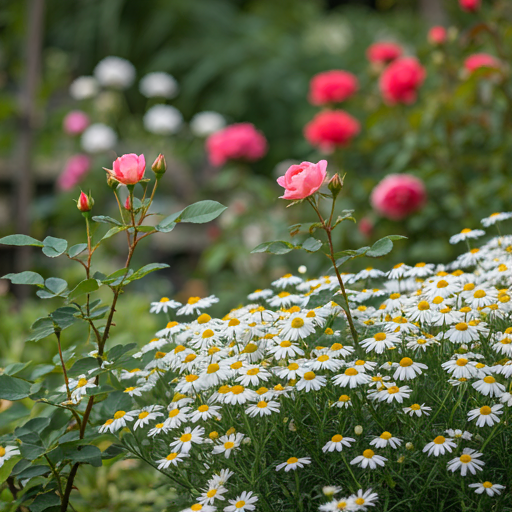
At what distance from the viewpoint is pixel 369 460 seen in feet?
2.61

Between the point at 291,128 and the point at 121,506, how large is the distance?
4658 millimetres

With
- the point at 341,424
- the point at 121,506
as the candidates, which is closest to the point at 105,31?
the point at 121,506

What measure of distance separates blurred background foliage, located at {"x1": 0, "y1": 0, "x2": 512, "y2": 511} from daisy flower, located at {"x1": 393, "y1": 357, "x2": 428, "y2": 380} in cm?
53

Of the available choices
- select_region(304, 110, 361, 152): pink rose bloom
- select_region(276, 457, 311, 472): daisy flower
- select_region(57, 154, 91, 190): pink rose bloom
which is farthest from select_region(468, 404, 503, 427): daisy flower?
select_region(57, 154, 91, 190): pink rose bloom

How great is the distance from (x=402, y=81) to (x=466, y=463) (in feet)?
6.65

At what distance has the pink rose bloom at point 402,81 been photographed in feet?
7.99

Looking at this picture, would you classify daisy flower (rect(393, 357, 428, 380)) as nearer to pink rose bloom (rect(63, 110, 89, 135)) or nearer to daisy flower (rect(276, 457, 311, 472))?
daisy flower (rect(276, 457, 311, 472))

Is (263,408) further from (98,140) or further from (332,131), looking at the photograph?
(98,140)

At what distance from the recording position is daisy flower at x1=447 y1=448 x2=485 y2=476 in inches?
30.2

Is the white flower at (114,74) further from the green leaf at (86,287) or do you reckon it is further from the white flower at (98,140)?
the green leaf at (86,287)

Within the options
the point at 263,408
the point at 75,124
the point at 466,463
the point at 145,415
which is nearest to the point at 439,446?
the point at 466,463

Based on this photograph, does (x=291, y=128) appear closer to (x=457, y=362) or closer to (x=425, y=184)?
(x=425, y=184)

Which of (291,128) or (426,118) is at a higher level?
(291,128)

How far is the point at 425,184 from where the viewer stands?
8.10ft
